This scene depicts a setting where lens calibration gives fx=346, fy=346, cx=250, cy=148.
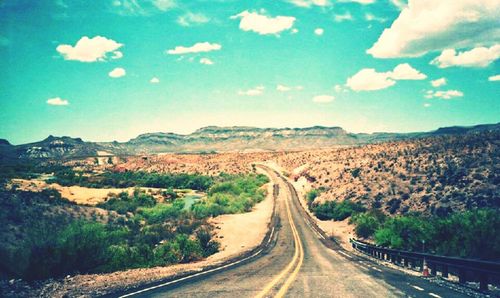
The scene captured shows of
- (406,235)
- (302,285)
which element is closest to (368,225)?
(406,235)

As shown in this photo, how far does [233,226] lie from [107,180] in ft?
203

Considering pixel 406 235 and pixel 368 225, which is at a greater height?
→ pixel 406 235

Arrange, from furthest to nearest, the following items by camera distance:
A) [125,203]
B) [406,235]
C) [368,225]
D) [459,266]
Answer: [125,203] → [368,225] → [406,235] → [459,266]

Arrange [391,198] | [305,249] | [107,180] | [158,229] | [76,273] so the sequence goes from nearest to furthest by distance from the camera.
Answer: [76,273], [305,249], [158,229], [391,198], [107,180]

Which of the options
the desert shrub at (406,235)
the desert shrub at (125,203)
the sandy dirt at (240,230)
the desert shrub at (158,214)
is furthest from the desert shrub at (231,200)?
the desert shrub at (406,235)

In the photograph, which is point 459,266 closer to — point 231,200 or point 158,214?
point 158,214

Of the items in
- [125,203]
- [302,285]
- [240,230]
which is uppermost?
[302,285]

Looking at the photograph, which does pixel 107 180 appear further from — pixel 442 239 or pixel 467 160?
pixel 442 239

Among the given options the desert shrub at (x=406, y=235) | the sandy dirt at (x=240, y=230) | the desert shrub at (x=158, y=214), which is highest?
the desert shrub at (x=406, y=235)

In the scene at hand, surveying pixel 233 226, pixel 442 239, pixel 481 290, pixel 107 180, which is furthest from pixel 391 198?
pixel 107 180

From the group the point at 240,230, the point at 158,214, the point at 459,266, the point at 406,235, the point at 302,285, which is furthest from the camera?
the point at 158,214

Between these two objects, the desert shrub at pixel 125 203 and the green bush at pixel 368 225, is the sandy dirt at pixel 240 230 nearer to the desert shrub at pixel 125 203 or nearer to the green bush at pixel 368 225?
the green bush at pixel 368 225

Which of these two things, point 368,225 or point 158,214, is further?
point 158,214

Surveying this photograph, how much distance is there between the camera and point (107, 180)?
90.8 metres
